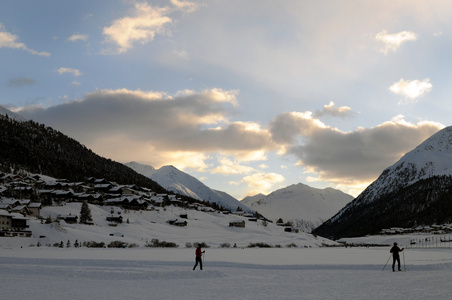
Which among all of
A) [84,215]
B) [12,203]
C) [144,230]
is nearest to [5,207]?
[12,203]

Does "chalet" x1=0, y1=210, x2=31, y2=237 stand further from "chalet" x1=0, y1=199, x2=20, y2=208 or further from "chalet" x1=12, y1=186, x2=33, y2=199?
"chalet" x1=12, y1=186, x2=33, y2=199

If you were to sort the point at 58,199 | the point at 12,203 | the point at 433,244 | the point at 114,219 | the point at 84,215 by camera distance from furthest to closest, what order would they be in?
the point at 433,244 < the point at 58,199 < the point at 114,219 < the point at 12,203 < the point at 84,215

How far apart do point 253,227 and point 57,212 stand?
193 feet

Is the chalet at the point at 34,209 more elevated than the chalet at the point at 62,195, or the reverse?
the chalet at the point at 62,195

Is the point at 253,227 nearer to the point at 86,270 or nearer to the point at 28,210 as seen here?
the point at 28,210

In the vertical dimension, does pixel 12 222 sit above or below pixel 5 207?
below

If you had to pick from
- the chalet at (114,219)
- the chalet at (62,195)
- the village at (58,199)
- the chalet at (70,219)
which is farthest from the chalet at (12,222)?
the chalet at (62,195)

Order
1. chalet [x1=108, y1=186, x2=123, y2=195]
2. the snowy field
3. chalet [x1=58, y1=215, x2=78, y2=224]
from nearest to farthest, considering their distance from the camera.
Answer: the snowy field < chalet [x1=58, y1=215, x2=78, y2=224] < chalet [x1=108, y1=186, x2=123, y2=195]

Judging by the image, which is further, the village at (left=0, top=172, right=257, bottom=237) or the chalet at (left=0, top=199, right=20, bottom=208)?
the chalet at (left=0, top=199, right=20, bottom=208)

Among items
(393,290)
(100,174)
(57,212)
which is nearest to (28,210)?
(57,212)

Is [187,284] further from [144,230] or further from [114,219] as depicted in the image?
[114,219]

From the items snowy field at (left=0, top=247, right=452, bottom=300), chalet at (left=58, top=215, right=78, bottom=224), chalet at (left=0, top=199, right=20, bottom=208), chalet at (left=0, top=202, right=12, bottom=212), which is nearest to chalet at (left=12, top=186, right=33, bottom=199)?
chalet at (left=0, top=199, right=20, bottom=208)

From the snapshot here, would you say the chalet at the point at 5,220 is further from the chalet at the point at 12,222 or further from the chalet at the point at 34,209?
the chalet at the point at 34,209

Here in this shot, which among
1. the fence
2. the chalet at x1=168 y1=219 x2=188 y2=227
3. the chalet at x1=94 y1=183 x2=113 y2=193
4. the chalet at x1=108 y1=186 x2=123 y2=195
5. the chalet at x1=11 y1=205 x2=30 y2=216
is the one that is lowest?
the fence
